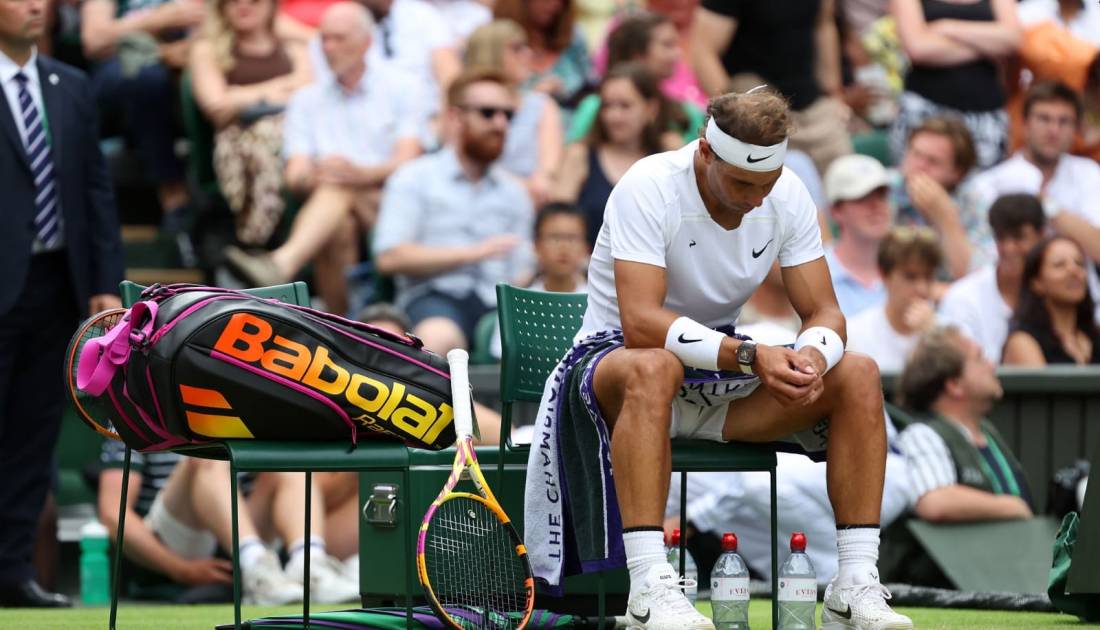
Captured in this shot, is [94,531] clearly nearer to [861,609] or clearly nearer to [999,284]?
[861,609]

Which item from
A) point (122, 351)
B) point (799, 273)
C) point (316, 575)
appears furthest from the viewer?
point (316, 575)

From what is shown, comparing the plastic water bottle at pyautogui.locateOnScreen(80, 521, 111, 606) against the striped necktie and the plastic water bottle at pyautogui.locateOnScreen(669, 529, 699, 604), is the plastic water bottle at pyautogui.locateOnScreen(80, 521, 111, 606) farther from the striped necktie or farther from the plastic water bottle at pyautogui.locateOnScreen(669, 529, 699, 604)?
the plastic water bottle at pyautogui.locateOnScreen(669, 529, 699, 604)

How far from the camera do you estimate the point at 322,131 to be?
9508 mm

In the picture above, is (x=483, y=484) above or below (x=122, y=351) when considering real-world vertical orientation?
below

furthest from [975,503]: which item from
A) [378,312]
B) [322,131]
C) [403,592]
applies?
[322,131]

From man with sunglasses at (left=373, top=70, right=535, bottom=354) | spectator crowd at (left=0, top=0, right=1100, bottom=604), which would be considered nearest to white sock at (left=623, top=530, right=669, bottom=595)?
spectator crowd at (left=0, top=0, right=1100, bottom=604)

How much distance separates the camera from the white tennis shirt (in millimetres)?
4928

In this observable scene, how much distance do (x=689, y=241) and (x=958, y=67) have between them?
229 inches

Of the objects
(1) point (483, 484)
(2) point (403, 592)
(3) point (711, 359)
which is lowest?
(2) point (403, 592)

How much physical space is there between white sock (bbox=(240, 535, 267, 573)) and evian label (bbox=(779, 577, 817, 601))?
288cm

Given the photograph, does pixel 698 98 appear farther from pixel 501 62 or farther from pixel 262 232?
pixel 262 232

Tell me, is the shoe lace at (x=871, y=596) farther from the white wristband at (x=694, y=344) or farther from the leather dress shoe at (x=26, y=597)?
the leather dress shoe at (x=26, y=597)

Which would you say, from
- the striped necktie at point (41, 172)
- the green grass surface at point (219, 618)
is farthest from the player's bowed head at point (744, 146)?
the striped necktie at point (41, 172)

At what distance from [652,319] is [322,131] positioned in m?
5.04
